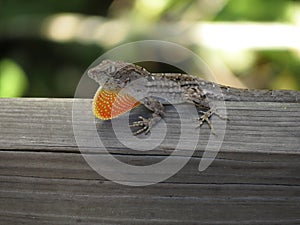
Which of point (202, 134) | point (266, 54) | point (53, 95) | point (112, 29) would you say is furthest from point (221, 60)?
point (202, 134)

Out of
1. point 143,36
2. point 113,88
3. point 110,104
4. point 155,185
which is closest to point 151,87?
point 113,88

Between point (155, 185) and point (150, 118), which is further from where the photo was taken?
point (150, 118)

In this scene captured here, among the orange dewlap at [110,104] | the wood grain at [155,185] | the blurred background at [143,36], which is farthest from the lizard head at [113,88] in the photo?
the blurred background at [143,36]

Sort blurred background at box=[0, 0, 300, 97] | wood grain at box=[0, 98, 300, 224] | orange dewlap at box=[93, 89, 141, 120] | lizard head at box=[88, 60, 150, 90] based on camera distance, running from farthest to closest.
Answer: blurred background at box=[0, 0, 300, 97] → lizard head at box=[88, 60, 150, 90] → orange dewlap at box=[93, 89, 141, 120] → wood grain at box=[0, 98, 300, 224]

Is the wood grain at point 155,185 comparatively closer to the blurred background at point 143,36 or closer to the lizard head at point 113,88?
the lizard head at point 113,88

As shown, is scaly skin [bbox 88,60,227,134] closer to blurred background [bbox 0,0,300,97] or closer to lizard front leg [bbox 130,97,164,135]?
lizard front leg [bbox 130,97,164,135]

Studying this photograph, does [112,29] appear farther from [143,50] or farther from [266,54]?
[266,54]

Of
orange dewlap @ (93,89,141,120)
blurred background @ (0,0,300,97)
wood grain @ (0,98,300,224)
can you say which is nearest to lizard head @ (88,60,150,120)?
orange dewlap @ (93,89,141,120)

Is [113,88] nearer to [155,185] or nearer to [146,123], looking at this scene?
[146,123]
